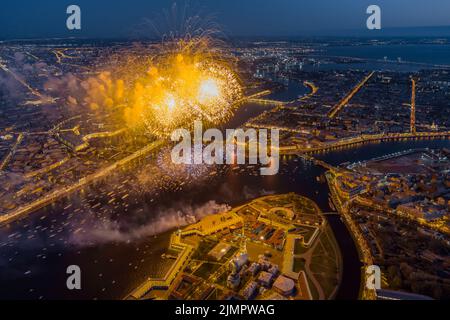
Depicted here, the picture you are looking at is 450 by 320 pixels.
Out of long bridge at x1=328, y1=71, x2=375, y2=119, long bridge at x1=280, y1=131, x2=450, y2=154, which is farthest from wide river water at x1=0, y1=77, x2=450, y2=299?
long bridge at x1=328, y1=71, x2=375, y2=119

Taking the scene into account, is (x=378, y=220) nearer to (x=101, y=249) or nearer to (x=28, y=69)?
(x=101, y=249)

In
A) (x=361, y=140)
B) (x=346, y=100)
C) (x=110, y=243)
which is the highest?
(x=346, y=100)

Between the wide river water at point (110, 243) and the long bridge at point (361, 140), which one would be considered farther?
the long bridge at point (361, 140)

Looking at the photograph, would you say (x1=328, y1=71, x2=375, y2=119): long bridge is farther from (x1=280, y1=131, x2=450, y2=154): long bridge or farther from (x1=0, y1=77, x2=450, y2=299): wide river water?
(x1=0, y1=77, x2=450, y2=299): wide river water

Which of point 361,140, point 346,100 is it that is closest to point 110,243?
point 361,140

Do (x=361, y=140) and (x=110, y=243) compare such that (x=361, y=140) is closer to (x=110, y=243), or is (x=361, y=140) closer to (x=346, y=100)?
(x=346, y=100)

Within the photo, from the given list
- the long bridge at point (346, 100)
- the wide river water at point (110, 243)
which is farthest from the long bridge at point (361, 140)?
the long bridge at point (346, 100)

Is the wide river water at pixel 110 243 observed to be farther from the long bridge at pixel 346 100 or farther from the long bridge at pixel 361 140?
the long bridge at pixel 346 100

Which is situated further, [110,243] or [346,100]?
[346,100]

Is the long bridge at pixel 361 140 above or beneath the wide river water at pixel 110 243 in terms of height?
above

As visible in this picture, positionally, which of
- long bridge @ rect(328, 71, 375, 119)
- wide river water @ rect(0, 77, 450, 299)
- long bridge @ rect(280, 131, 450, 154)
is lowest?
wide river water @ rect(0, 77, 450, 299)

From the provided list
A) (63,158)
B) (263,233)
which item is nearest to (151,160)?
(63,158)
